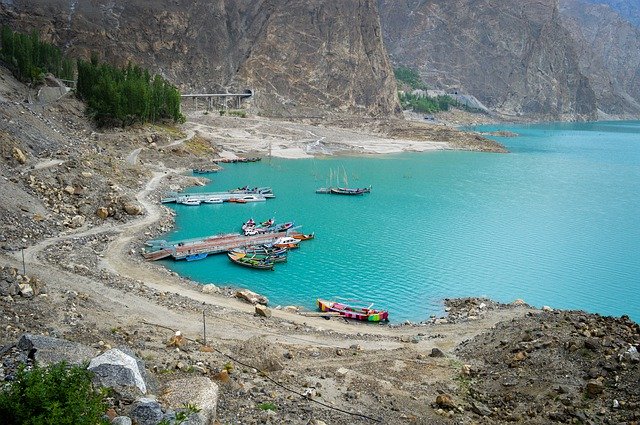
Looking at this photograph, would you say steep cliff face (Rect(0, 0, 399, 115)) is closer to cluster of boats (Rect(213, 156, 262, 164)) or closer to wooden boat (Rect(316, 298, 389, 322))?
cluster of boats (Rect(213, 156, 262, 164))

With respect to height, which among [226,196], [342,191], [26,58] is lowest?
[226,196]

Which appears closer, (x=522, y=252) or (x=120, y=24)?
(x=522, y=252)

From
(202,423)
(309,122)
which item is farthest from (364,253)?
(309,122)

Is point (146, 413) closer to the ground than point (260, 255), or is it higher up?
higher up

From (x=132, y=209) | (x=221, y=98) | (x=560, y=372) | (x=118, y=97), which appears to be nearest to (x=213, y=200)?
(x=132, y=209)

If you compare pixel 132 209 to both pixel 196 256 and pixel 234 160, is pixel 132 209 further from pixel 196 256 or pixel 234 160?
pixel 234 160

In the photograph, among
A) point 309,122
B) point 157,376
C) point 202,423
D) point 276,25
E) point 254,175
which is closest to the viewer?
point 202,423

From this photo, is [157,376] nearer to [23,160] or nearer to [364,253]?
[364,253]
